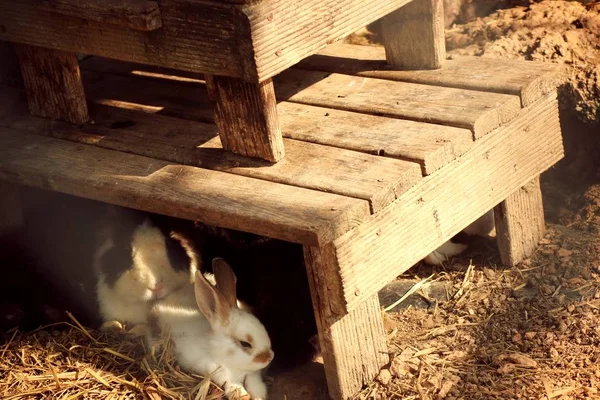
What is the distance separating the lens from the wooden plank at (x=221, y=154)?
3.03 meters

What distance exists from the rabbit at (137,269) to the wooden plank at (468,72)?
0.97 metres

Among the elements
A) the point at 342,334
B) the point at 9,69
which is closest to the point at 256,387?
the point at 342,334

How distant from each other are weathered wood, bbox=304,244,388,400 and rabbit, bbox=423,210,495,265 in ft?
2.56

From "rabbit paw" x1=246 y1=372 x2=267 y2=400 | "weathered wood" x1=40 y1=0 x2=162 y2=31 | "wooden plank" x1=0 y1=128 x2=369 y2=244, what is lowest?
"rabbit paw" x1=246 y1=372 x2=267 y2=400

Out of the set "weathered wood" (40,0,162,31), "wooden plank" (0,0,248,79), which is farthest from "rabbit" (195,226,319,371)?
"weathered wood" (40,0,162,31)

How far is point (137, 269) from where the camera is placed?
12.4 ft

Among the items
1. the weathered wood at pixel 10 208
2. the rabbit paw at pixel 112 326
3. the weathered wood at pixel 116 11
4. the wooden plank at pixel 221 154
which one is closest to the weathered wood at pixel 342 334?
the wooden plank at pixel 221 154

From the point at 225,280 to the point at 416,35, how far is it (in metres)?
1.25

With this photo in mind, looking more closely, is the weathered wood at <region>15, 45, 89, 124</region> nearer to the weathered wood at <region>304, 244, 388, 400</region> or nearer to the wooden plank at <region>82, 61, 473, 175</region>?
the wooden plank at <region>82, 61, 473, 175</region>

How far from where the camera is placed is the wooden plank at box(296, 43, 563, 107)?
11.8 feet

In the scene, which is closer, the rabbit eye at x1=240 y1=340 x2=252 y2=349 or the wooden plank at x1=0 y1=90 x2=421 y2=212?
the wooden plank at x1=0 y1=90 x2=421 y2=212

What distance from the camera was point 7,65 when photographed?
428 centimetres

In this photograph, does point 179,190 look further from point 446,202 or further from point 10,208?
point 10,208

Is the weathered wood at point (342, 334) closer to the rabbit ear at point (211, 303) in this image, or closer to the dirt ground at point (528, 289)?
the dirt ground at point (528, 289)
